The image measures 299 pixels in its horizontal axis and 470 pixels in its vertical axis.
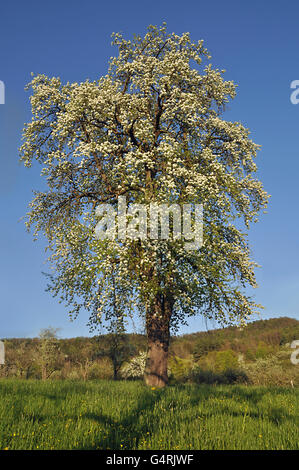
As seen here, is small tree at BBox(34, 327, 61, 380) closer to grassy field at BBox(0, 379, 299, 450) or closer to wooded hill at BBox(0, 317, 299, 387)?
wooded hill at BBox(0, 317, 299, 387)

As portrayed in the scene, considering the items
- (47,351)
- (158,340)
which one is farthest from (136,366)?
(158,340)

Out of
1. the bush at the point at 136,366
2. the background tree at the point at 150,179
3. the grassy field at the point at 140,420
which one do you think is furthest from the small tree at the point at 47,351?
the grassy field at the point at 140,420

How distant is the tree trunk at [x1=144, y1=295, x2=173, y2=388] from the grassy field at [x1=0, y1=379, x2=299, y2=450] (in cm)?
752

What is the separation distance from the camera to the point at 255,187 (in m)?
22.8


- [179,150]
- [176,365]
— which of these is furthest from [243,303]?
[176,365]

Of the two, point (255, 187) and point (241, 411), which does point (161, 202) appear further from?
point (241, 411)

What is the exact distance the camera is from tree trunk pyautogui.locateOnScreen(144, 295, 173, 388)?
19109 mm

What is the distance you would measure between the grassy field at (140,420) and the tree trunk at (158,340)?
296 inches

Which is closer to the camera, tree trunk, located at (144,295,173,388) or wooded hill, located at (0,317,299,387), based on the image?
tree trunk, located at (144,295,173,388)

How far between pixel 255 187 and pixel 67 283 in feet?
40.1

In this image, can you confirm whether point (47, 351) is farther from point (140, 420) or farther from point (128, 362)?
point (140, 420)

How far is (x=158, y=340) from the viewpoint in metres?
19.4

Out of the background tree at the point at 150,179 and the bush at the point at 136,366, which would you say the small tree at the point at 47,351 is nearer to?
the bush at the point at 136,366

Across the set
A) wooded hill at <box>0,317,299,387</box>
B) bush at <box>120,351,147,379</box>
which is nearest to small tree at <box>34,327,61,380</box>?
wooded hill at <box>0,317,299,387</box>
